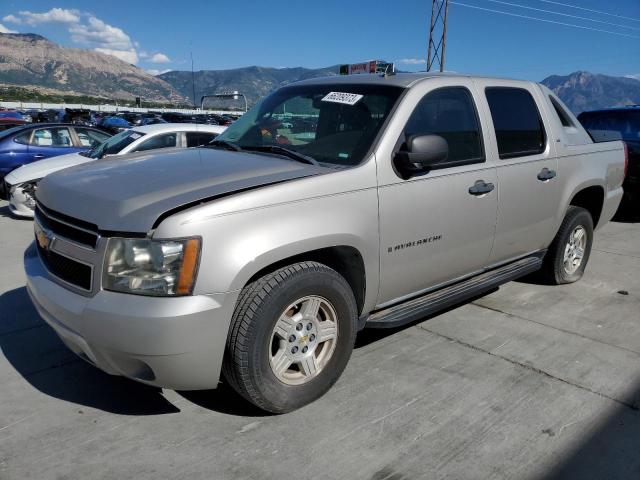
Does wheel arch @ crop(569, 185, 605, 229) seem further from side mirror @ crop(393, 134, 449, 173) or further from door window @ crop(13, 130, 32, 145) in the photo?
door window @ crop(13, 130, 32, 145)

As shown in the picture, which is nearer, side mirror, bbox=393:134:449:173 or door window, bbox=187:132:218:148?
side mirror, bbox=393:134:449:173

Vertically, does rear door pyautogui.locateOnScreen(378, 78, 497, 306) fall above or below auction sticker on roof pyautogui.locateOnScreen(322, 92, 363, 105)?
below

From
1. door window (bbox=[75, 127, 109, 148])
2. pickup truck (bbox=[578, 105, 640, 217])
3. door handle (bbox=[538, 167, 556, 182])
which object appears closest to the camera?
door handle (bbox=[538, 167, 556, 182])

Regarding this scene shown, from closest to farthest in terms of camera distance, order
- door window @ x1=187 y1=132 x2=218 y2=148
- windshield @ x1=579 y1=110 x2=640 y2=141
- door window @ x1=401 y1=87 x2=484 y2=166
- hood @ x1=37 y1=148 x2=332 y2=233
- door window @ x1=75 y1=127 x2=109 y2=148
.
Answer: hood @ x1=37 y1=148 x2=332 y2=233 < door window @ x1=401 y1=87 x2=484 y2=166 < windshield @ x1=579 y1=110 x2=640 y2=141 < door window @ x1=187 y1=132 x2=218 y2=148 < door window @ x1=75 y1=127 x2=109 y2=148

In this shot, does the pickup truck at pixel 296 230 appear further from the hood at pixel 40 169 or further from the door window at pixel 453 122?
the hood at pixel 40 169

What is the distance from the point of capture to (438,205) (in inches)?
135

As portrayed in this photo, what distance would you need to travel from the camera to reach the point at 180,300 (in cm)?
239

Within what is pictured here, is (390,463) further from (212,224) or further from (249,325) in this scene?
(212,224)

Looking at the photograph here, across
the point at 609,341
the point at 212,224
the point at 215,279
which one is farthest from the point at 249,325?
the point at 609,341

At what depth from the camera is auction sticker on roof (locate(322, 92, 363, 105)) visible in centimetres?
355

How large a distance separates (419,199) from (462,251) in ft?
2.13

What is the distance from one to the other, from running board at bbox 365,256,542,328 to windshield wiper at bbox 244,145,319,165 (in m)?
1.04

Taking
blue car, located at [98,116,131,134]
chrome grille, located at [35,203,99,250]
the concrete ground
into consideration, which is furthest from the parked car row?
blue car, located at [98,116,131,134]

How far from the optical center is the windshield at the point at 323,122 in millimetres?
3311
